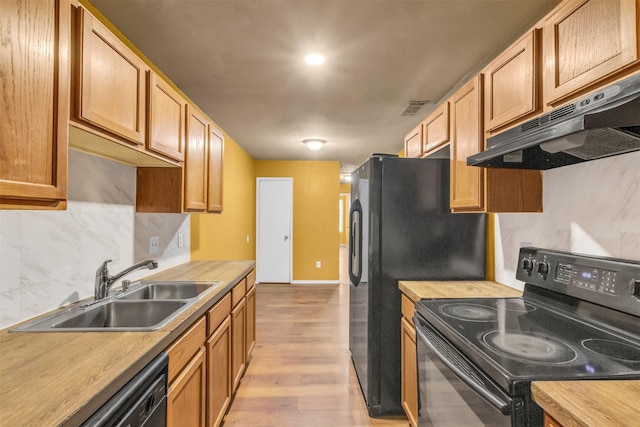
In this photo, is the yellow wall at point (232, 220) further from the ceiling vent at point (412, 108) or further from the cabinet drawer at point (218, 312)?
the ceiling vent at point (412, 108)

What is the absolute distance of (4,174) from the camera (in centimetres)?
82

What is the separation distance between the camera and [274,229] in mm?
6027

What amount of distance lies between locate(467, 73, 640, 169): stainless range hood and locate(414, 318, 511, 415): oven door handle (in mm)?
823

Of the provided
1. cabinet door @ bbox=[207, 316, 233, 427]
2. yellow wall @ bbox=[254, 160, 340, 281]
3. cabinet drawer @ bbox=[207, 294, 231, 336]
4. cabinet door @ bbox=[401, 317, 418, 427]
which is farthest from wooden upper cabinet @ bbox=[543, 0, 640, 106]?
yellow wall @ bbox=[254, 160, 340, 281]

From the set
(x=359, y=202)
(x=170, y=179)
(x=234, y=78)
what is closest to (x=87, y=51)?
(x=170, y=179)

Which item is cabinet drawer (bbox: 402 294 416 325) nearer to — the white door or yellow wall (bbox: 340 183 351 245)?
the white door

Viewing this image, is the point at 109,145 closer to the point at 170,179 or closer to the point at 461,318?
the point at 170,179

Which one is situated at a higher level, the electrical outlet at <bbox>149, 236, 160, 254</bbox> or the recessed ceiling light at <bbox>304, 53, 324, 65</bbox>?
the recessed ceiling light at <bbox>304, 53, 324, 65</bbox>

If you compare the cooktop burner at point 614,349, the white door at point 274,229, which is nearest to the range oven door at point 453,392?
the cooktop burner at point 614,349

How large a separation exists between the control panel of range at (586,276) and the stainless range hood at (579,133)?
17.4 inches

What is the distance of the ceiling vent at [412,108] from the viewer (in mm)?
3047

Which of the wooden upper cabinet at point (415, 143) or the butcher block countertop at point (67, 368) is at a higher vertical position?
the wooden upper cabinet at point (415, 143)

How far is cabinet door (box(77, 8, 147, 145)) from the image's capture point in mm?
1144

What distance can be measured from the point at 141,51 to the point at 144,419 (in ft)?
7.13
